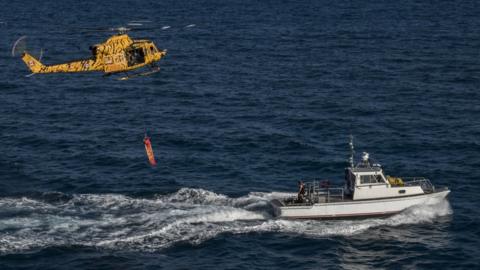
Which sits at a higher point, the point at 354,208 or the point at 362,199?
the point at 362,199

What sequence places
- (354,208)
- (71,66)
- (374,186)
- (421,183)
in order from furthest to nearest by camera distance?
(71,66) < (421,183) < (374,186) < (354,208)

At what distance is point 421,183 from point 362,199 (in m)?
9.30

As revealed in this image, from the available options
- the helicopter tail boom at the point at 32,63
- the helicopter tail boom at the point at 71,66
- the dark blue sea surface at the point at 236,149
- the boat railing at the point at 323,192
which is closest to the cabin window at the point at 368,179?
the boat railing at the point at 323,192

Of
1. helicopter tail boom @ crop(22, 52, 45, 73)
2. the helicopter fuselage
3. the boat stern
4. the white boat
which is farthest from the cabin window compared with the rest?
helicopter tail boom @ crop(22, 52, 45, 73)

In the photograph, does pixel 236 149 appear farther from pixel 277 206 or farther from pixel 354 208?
pixel 354 208

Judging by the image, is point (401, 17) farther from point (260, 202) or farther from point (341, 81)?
point (260, 202)

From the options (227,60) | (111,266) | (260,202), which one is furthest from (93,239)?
(227,60)

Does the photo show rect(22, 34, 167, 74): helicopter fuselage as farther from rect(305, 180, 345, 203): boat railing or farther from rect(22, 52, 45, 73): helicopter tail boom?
rect(305, 180, 345, 203): boat railing

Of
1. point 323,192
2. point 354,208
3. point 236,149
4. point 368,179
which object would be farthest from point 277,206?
point 236,149

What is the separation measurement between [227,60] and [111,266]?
82885mm

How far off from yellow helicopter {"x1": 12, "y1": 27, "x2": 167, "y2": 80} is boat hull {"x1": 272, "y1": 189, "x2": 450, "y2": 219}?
73.9 ft

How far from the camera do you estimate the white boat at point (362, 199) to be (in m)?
75.1

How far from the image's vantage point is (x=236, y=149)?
311 ft

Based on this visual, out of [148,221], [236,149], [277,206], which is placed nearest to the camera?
[148,221]
